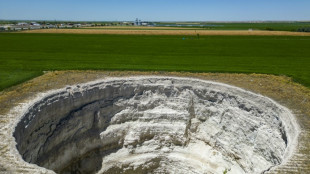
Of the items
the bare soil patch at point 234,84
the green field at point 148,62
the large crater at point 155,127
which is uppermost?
the green field at point 148,62

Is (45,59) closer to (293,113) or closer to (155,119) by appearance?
(155,119)

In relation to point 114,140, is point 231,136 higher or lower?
higher

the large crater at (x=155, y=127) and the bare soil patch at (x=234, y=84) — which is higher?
the bare soil patch at (x=234, y=84)

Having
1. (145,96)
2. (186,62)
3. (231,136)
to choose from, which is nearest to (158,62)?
(186,62)

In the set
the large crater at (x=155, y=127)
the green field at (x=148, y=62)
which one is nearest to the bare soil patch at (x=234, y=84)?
the large crater at (x=155, y=127)

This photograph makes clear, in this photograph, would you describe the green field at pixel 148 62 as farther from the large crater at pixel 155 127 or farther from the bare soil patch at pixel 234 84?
the large crater at pixel 155 127

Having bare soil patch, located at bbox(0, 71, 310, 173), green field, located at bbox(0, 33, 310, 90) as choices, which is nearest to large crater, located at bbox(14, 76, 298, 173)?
bare soil patch, located at bbox(0, 71, 310, 173)

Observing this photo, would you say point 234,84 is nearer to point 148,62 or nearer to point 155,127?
point 155,127

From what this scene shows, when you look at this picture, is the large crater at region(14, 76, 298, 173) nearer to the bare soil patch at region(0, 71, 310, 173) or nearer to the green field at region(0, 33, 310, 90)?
the bare soil patch at region(0, 71, 310, 173)

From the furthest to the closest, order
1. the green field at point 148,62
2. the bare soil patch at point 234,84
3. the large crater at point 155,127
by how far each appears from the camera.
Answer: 1. the green field at point 148,62
2. the large crater at point 155,127
3. the bare soil patch at point 234,84
